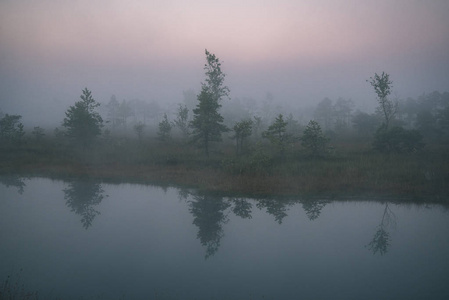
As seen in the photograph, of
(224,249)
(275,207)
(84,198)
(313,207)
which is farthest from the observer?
(84,198)

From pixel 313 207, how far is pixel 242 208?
11.2 feet

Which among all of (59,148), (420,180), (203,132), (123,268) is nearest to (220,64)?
(203,132)

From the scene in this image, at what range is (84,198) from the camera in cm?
1506

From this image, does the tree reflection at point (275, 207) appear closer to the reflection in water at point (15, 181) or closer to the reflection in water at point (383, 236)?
the reflection in water at point (383, 236)

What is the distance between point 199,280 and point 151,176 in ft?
45.8

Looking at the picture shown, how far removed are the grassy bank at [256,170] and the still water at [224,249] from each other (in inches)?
85.2

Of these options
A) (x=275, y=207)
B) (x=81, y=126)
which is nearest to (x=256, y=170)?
(x=275, y=207)

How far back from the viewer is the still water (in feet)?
22.4

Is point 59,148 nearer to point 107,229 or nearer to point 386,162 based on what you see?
point 107,229

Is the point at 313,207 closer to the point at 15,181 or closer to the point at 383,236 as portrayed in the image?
the point at 383,236

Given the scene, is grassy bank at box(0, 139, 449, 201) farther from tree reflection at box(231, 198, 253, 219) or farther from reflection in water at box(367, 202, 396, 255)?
reflection in water at box(367, 202, 396, 255)

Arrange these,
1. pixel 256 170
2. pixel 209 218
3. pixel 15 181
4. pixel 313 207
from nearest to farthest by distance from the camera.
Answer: pixel 209 218 < pixel 313 207 < pixel 15 181 < pixel 256 170

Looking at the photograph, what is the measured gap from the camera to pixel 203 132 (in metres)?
25.3

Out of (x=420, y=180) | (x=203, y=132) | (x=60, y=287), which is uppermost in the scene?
(x=203, y=132)
